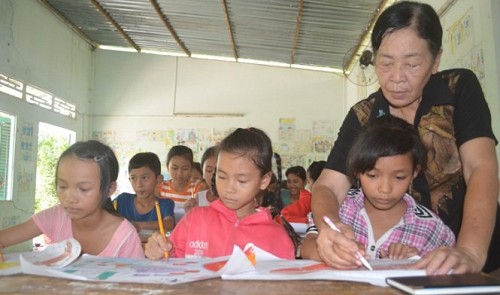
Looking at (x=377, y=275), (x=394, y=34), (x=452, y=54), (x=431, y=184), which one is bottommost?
(x=377, y=275)

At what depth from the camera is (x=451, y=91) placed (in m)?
1.28

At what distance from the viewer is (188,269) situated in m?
0.85

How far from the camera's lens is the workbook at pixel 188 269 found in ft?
2.44

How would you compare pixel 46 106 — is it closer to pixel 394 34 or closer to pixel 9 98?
pixel 9 98

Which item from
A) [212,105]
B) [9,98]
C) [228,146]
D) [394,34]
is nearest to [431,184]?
[394,34]

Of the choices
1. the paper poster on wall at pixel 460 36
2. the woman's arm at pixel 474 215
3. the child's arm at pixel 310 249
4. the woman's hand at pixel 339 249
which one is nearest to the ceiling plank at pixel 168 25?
the paper poster on wall at pixel 460 36

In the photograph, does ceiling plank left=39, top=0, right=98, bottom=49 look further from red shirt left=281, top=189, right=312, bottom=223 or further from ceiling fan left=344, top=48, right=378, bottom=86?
red shirt left=281, top=189, right=312, bottom=223

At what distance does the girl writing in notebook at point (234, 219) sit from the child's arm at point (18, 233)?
49cm

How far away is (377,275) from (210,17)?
5844 mm

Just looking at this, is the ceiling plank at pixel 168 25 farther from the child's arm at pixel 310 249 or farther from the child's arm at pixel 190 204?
the child's arm at pixel 310 249

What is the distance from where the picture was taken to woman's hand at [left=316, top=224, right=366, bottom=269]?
35.2 inches

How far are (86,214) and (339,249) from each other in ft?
3.18

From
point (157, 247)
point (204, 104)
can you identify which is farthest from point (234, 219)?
point (204, 104)

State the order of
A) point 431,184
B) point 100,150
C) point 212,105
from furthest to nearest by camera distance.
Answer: point 212,105 → point 100,150 → point 431,184
